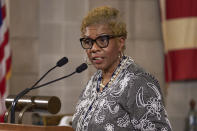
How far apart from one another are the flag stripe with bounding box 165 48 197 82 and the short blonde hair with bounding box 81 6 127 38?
2808 mm

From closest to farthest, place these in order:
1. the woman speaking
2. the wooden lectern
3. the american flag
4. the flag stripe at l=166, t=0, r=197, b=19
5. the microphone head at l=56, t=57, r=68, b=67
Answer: the wooden lectern
the woman speaking
the microphone head at l=56, t=57, r=68, b=67
the american flag
the flag stripe at l=166, t=0, r=197, b=19

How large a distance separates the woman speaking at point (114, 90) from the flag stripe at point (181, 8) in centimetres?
277

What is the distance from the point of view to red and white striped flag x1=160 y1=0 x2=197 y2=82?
4.75 meters

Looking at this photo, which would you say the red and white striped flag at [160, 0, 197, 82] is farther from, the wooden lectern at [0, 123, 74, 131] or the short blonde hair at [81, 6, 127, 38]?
the wooden lectern at [0, 123, 74, 131]

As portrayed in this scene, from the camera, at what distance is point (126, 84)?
6.21 feet

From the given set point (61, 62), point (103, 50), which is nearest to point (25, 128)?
point (61, 62)

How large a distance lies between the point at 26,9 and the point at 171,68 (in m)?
1.79

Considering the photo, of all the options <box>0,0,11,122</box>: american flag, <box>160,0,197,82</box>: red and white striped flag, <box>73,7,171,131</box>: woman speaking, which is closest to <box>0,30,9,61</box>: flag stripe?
<box>0,0,11,122</box>: american flag

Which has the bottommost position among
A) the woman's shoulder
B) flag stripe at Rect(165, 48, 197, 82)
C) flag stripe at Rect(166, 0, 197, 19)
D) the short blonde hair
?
flag stripe at Rect(165, 48, 197, 82)

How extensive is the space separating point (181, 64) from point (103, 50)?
298 centimetres

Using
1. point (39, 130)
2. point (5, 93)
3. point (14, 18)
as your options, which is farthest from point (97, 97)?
point (14, 18)

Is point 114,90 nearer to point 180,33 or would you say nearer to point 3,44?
point 3,44

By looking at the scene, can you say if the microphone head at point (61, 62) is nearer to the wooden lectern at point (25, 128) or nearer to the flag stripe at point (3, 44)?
the wooden lectern at point (25, 128)

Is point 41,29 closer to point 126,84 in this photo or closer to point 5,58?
point 5,58
